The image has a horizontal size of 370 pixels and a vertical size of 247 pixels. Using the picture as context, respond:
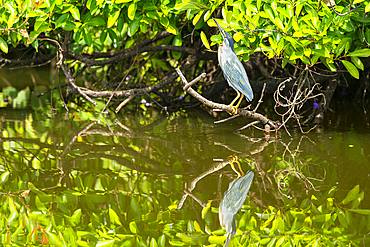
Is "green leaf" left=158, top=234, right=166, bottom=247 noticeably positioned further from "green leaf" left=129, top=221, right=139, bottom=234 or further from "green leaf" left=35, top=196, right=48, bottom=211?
"green leaf" left=35, top=196, right=48, bottom=211

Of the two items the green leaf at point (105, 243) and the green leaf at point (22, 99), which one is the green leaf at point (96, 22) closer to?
the green leaf at point (22, 99)

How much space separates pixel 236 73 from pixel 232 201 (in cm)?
95

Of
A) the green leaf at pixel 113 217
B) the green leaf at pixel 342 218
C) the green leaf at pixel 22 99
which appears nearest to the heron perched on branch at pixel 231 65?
the green leaf at pixel 342 218

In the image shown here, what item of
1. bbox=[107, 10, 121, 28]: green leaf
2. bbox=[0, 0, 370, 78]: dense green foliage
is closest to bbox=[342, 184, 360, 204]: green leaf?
bbox=[0, 0, 370, 78]: dense green foliage

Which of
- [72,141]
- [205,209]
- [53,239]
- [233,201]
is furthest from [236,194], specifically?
[72,141]

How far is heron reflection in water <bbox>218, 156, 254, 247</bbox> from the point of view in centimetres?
171

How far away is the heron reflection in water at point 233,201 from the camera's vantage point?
1.71m

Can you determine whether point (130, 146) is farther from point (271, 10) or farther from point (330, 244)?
point (330, 244)

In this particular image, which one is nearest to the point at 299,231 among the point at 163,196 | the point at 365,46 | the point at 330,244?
the point at 330,244

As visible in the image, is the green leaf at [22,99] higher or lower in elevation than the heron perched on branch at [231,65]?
lower

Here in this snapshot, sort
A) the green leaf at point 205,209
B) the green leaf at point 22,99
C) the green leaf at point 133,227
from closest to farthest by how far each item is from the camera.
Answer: the green leaf at point 133,227
the green leaf at point 205,209
the green leaf at point 22,99

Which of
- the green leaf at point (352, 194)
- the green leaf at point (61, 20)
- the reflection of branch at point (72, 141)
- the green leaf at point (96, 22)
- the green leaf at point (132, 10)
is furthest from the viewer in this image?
the green leaf at point (96, 22)

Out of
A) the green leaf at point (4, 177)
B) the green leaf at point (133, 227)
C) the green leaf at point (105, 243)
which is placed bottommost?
the green leaf at point (105, 243)

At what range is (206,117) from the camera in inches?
159
